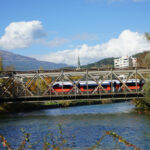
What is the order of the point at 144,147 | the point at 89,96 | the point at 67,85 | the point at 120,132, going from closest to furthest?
the point at 144,147
the point at 120,132
the point at 89,96
the point at 67,85

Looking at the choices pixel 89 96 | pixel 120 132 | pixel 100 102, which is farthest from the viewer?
pixel 100 102

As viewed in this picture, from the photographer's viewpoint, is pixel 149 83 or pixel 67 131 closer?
pixel 67 131

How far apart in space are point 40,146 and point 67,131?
7420mm

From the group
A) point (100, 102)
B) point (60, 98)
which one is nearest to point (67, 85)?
point (60, 98)

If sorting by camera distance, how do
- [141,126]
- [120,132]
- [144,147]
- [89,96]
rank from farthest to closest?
1. [89,96]
2. [141,126]
3. [120,132]
4. [144,147]

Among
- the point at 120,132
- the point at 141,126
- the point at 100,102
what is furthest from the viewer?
the point at 100,102

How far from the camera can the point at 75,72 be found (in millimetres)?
49781

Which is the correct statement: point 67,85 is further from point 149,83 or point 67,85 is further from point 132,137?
point 132,137

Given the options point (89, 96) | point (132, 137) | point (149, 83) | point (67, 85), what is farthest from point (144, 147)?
point (67, 85)

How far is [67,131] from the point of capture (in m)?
29.9

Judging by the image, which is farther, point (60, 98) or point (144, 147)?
point (60, 98)

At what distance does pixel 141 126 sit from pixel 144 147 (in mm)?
10437

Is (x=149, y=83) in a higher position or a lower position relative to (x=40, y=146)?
higher

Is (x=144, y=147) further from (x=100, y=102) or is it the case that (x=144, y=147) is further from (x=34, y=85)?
(x=34, y=85)
